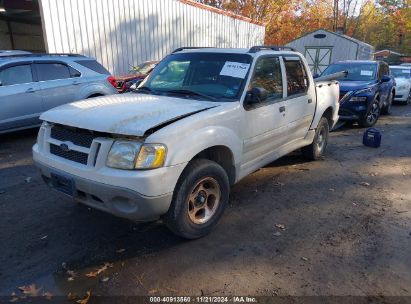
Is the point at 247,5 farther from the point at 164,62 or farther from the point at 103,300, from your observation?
the point at 103,300

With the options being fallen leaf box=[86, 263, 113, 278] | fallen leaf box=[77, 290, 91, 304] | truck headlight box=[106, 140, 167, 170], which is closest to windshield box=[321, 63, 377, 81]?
truck headlight box=[106, 140, 167, 170]

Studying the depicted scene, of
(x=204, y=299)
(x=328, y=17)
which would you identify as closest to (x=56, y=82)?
(x=204, y=299)

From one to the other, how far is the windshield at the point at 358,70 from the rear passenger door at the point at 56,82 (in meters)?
7.10

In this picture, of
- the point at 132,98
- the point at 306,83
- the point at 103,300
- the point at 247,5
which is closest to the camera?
the point at 103,300

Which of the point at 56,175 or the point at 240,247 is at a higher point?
the point at 56,175

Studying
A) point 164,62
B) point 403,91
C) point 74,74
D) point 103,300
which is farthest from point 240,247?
point 403,91

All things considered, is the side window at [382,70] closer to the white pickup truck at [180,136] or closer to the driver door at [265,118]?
the white pickup truck at [180,136]

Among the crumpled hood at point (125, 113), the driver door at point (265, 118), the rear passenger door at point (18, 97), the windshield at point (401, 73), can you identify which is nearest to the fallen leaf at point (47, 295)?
the crumpled hood at point (125, 113)

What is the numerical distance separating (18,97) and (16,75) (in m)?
0.47

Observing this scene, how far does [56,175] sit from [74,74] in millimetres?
5355

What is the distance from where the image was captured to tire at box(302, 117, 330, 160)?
19.9 ft

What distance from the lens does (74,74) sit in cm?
802

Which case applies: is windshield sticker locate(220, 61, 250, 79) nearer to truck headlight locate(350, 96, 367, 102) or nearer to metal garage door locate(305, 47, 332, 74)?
truck headlight locate(350, 96, 367, 102)

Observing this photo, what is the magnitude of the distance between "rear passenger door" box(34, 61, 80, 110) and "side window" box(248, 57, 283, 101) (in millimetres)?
5106
